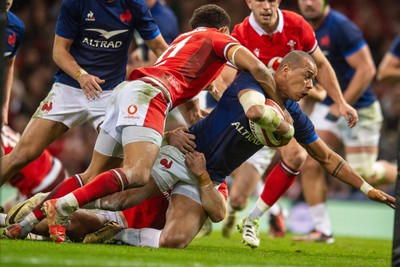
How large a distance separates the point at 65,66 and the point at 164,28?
9.11 feet

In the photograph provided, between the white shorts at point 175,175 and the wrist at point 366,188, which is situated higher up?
the white shorts at point 175,175

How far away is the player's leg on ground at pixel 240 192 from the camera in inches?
385

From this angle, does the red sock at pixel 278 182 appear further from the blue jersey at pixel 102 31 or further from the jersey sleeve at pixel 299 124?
the blue jersey at pixel 102 31

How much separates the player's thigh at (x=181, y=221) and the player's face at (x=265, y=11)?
2286 millimetres

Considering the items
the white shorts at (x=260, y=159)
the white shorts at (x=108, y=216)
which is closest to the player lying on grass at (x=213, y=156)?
the white shorts at (x=108, y=216)

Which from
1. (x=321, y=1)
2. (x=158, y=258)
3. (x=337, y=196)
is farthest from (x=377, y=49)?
(x=158, y=258)

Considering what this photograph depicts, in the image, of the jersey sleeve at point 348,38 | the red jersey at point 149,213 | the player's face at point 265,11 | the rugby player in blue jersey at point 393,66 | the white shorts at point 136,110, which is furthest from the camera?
the jersey sleeve at point 348,38

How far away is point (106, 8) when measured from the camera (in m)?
7.99

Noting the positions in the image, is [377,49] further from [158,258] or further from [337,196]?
[158,258]

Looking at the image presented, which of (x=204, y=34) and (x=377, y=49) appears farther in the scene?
(x=377, y=49)

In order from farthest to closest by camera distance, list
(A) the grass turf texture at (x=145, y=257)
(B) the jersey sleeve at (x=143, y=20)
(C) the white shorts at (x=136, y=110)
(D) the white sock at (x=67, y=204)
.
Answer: (B) the jersey sleeve at (x=143, y=20)
(C) the white shorts at (x=136, y=110)
(D) the white sock at (x=67, y=204)
(A) the grass turf texture at (x=145, y=257)

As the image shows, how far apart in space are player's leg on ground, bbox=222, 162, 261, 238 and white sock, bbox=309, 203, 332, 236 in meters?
0.90

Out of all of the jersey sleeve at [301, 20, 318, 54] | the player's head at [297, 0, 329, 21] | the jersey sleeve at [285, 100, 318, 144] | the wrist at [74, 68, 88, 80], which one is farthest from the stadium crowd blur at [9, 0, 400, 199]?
the wrist at [74, 68, 88, 80]

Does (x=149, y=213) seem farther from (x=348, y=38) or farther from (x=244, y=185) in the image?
(x=348, y=38)
